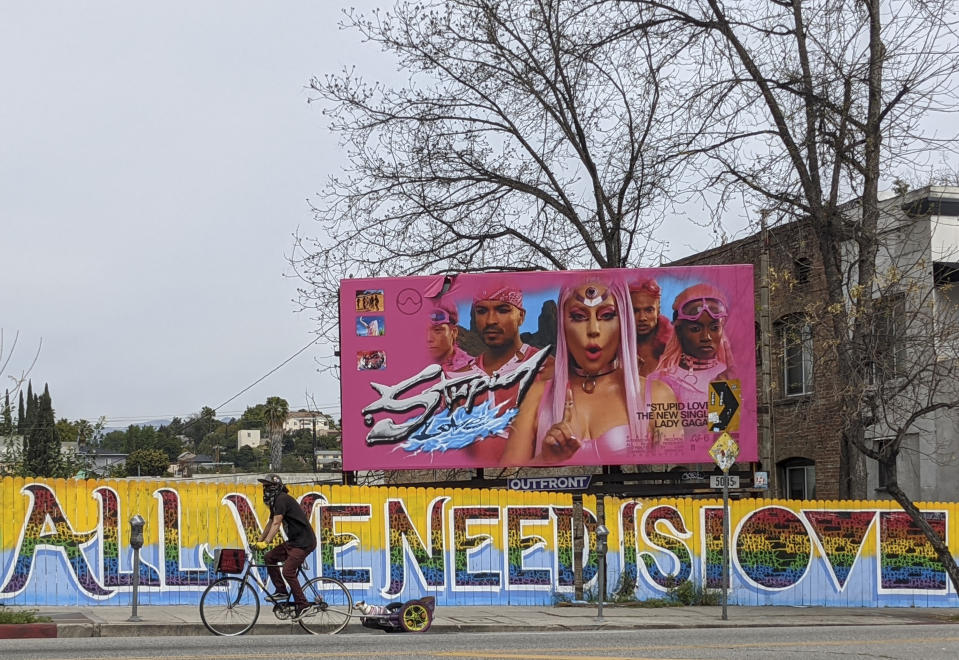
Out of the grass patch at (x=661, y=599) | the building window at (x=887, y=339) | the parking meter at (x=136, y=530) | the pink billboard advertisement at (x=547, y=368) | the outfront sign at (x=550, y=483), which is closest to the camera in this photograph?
the parking meter at (x=136, y=530)

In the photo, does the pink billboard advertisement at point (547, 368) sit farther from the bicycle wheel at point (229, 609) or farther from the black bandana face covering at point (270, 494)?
the bicycle wheel at point (229, 609)

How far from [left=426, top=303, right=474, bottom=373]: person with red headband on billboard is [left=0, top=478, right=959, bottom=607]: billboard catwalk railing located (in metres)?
3.40

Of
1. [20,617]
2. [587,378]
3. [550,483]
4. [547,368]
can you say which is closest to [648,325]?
[587,378]

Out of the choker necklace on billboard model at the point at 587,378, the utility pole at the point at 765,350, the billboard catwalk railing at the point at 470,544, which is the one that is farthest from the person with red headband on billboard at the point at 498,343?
the utility pole at the point at 765,350

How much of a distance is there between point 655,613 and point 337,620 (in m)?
5.69

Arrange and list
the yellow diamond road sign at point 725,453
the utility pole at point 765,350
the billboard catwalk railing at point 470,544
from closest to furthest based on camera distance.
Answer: the billboard catwalk railing at point 470,544 → the yellow diamond road sign at point 725,453 → the utility pole at point 765,350

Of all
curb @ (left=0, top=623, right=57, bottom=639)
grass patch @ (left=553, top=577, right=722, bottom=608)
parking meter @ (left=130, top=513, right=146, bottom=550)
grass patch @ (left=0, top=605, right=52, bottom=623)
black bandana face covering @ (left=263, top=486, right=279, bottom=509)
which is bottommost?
grass patch @ (left=553, top=577, right=722, bottom=608)

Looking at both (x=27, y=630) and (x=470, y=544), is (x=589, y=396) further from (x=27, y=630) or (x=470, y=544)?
(x=27, y=630)

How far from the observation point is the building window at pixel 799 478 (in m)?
30.8

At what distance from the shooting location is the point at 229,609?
14266 mm

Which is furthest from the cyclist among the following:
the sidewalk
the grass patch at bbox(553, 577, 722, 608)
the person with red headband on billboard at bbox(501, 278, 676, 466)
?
the person with red headband on billboard at bbox(501, 278, 676, 466)

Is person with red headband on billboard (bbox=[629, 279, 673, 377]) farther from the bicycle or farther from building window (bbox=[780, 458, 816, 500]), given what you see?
building window (bbox=[780, 458, 816, 500])

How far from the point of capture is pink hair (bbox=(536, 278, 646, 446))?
2223 centimetres

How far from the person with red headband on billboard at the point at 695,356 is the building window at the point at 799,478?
9.43m
